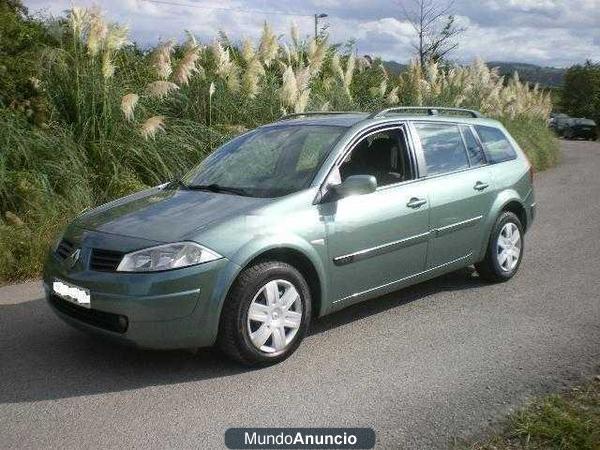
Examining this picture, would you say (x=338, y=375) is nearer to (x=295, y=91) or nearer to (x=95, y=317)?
(x=95, y=317)

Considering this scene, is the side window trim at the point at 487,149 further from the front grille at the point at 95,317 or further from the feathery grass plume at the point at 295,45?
the feathery grass plume at the point at 295,45

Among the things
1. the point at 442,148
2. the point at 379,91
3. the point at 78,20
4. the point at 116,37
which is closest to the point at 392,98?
the point at 379,91

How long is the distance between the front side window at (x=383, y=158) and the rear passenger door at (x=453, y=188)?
16cm

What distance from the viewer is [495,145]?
6.55 m

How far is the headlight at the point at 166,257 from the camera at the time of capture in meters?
4.06

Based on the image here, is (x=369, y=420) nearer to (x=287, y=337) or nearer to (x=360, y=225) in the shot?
(x=287, y=337)

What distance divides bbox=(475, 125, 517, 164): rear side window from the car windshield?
72.0 inches

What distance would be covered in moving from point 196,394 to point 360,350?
4.04 ft

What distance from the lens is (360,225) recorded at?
15.9 ft

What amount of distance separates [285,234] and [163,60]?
6.41m

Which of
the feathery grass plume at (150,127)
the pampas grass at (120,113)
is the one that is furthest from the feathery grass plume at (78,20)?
the feathery grass plume at (150,127)

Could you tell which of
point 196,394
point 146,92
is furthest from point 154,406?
point 146,92

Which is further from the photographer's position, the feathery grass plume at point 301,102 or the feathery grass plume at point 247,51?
the feathery grass plume at point 247,51

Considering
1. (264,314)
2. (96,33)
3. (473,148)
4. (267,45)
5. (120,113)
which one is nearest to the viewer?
(264,314)
